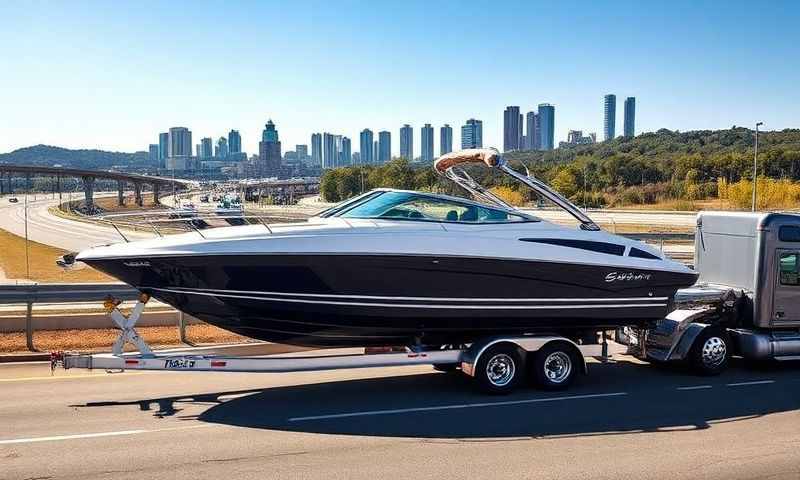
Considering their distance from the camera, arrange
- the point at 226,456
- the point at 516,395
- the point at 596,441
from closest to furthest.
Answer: the point at 226,456 → the point at 596,441 → the point at 516,395

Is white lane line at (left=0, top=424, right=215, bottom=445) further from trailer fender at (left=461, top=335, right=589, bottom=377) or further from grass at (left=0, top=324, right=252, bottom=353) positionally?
grass at (left=0, top=324, right=252, bottom=353)

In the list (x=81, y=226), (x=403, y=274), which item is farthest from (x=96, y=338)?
(x=81, y=226)

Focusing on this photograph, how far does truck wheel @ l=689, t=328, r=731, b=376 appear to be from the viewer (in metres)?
11.1

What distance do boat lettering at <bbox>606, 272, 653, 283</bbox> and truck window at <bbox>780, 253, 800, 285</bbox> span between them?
2.13 m

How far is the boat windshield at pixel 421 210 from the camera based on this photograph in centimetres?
992

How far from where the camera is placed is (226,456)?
23.8 feet

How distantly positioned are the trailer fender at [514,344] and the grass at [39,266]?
10.1 m

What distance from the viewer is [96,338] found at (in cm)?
1296

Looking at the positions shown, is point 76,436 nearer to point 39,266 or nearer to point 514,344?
point 514,344

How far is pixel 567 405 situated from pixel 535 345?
0.92 meters

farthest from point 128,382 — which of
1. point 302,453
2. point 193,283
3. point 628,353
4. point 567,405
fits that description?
point 628,353

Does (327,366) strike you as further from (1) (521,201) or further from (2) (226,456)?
(1) (521,201)

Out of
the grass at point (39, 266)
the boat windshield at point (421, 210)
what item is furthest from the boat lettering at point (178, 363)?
the grass at point (39, 266)

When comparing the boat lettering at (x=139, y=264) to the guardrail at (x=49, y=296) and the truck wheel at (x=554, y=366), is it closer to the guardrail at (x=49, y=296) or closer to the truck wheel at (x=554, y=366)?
the guardrail at (x=49, y=296)
